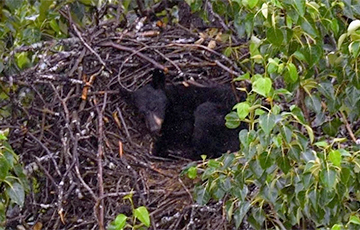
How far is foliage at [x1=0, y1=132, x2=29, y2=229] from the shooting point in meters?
2.80

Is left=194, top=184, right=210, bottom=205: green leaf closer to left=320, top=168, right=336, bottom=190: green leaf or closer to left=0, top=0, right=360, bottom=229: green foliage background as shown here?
left=0, top=0, right=360, bottom=229: green foliage background

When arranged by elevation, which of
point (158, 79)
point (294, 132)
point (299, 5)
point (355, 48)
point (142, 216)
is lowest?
point (158, 79)

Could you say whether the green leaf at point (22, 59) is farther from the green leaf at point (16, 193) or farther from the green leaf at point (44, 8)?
the green leaf at point (16, 193)

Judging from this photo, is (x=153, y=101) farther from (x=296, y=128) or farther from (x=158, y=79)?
(x=296, y=128)

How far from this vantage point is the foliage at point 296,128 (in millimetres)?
2619

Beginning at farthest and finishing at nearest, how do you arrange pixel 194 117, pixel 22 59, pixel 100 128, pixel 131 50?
1. pixel 194 117
2. pixel 131 50
3. pixel 22 59
4. pixel 100 128

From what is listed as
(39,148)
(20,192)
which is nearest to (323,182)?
(20,192)

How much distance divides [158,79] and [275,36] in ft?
6.26

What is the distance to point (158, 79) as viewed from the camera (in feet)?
15.1

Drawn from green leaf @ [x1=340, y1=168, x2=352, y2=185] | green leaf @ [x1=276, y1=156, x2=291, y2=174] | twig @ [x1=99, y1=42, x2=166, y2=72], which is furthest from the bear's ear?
green leaf @ [x1=340, y1=168, x2=352, y2=185]

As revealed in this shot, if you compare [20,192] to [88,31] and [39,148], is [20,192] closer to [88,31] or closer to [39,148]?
[39,148]

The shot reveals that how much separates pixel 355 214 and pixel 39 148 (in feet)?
5.30

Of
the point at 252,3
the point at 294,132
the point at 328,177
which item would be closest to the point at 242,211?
the point at 294,132

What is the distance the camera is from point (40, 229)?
3.51m
